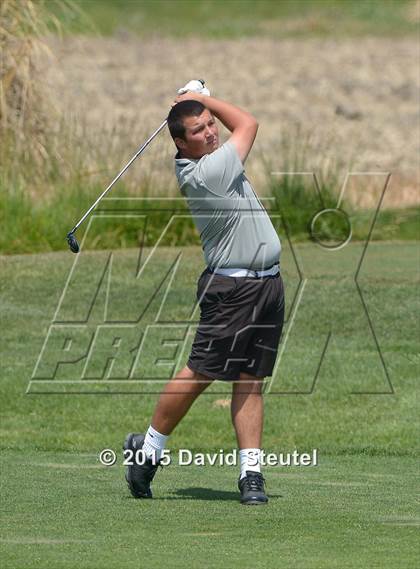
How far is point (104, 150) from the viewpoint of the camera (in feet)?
Answer: 60.6

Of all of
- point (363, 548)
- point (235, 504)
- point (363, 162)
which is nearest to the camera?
point (363, 548)

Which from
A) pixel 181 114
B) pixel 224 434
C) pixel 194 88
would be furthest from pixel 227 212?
pixel 224 434

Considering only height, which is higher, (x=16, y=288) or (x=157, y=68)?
(x=16, y=288)

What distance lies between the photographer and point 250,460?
776 cm

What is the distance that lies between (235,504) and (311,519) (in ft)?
1.99

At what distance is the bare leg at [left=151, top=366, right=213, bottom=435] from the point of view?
774 cm

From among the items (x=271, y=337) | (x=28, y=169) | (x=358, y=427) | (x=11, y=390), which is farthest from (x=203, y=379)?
(x=28, y=169)

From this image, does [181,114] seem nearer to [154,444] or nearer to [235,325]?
[235,325]

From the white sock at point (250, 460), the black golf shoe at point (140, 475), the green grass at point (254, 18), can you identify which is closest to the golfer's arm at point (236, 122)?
the white sock at point (250, 460)

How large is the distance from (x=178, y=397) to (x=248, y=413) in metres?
0.35

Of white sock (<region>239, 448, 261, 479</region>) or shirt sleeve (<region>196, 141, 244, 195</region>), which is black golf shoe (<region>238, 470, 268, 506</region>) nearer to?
white sock (<region>239, 448, 261, 479</region>)

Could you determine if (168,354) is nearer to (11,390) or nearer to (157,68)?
(11,390)

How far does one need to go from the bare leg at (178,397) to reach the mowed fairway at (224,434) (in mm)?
361

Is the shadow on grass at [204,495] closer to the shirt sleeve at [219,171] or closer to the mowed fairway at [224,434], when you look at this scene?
the mowed fairway at [224,434]
